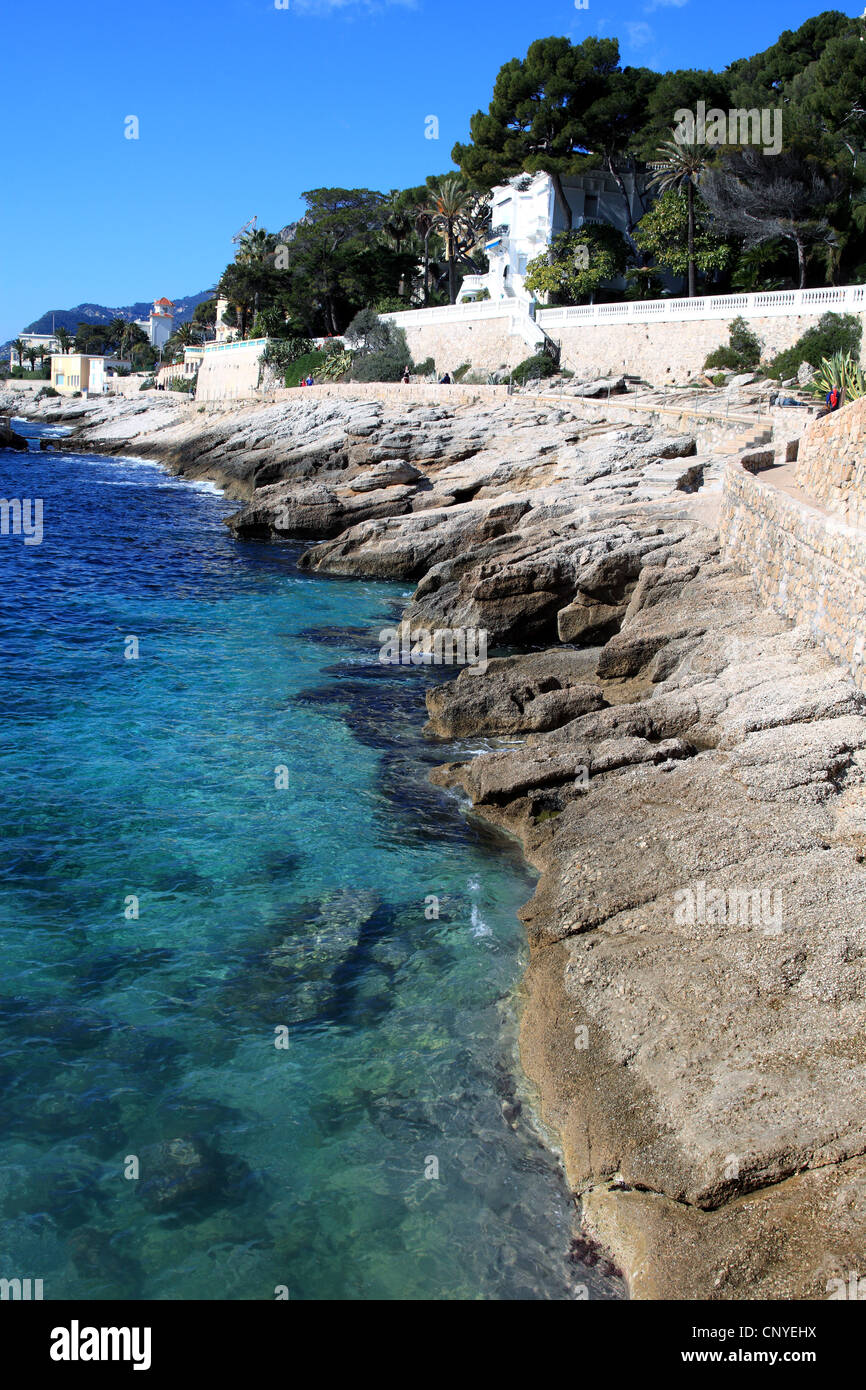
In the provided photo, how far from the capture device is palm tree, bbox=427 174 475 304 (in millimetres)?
62062

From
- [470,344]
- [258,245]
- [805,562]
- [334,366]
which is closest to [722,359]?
[470,344]

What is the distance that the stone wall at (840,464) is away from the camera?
37.0 ft

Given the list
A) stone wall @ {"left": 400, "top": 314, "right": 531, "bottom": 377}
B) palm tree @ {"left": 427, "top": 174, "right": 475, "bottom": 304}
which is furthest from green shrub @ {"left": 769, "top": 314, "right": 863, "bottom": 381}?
palm tree @ {"left": 427, "top": 174, "right": 475, "bottom": 304}

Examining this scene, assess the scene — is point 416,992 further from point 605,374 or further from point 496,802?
point 605,374

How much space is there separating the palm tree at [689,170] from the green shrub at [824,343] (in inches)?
343

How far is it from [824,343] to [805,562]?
28047 mm

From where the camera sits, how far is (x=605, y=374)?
44969 millimetres

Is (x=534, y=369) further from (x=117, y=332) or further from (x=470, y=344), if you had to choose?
(x=117, y=332)

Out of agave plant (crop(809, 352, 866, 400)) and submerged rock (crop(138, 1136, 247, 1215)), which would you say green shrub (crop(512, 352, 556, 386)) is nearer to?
agave plant (crop(809, 352, 866, 400))

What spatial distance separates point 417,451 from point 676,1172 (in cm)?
2927

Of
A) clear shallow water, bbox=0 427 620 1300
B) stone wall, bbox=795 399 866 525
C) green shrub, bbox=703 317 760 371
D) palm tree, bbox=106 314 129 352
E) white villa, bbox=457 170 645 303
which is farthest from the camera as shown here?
palm tree, bbox=106 314 129 352

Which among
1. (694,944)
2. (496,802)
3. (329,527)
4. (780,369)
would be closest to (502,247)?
(780,369)

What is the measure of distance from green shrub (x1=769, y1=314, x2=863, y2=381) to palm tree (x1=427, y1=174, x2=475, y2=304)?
3170 cm

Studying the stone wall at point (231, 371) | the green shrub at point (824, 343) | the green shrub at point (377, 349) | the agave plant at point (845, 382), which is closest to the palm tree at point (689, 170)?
the green shrub at point (824, 343)
